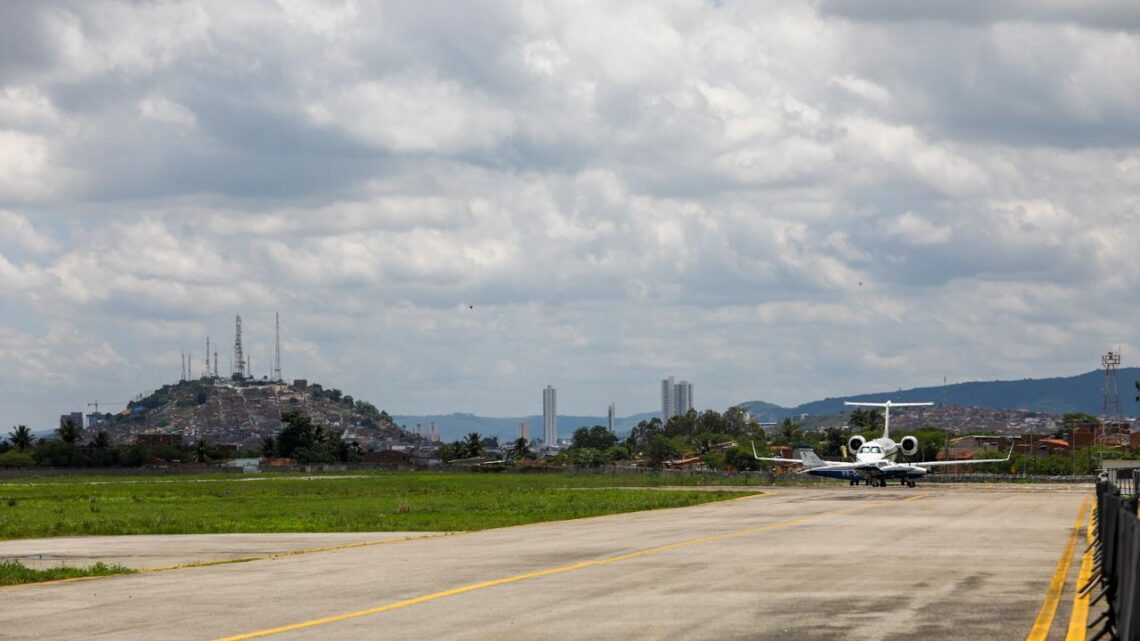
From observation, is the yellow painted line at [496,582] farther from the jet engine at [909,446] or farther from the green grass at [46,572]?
the jet engine at [909,446]

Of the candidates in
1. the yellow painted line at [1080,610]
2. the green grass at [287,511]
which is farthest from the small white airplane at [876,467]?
the yellow painted line at [1080,610]

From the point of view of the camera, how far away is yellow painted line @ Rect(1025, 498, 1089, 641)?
19.1 m

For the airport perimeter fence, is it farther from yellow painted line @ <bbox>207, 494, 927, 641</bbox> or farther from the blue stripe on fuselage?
the blue stripe on fuselage

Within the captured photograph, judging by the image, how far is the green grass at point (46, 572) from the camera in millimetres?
28594

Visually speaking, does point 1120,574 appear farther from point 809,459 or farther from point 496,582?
point 809,459

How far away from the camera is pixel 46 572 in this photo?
98.1 ft

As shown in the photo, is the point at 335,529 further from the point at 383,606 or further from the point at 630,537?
the point at 383,606

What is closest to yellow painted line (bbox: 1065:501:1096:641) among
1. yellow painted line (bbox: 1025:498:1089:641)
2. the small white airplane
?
yellow painted line (bbox: 1025:498:1089:641)

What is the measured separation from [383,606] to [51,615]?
4876 millimetres

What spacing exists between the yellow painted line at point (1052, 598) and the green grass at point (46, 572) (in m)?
17.9

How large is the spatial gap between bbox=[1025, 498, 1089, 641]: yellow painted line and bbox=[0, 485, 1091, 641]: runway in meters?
0.11

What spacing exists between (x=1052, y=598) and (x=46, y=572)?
19.1 m

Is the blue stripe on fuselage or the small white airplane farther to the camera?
the blue stripe on fuselage

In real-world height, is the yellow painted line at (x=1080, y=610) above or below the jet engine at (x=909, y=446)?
below
